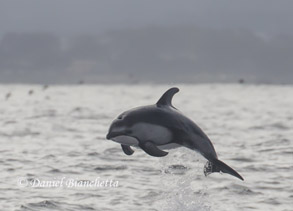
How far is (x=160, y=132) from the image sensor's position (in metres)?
13.6

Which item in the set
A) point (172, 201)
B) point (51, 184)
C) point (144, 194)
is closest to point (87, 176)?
point (51, 184)

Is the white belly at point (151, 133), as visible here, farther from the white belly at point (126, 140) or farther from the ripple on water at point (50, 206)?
the ripple on water at point (50, 206)

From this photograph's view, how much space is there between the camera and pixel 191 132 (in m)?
14.0

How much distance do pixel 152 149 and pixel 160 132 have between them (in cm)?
65

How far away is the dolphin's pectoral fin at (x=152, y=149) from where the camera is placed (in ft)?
42.6

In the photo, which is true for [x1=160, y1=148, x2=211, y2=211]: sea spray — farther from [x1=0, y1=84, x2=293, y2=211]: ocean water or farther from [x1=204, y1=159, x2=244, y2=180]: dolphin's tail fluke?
[x1=204, y1=159, x2=244, y2=180]: dolphin's tail fluke

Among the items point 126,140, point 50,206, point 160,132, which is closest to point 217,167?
point 160,132

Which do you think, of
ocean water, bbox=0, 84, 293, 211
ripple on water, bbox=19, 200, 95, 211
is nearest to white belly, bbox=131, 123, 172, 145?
ocean water, bbox=0, 84, 293, 211

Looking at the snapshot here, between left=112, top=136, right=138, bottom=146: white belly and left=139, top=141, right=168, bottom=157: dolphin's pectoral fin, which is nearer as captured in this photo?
left=139, top=141, right=168, bottom=157: dolphin's pectoral fin

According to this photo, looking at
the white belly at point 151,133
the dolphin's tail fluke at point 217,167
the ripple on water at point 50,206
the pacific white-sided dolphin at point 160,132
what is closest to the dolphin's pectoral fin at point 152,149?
the pacific white-sided dolphin at point 160,132

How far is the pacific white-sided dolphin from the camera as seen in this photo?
44.0 feet

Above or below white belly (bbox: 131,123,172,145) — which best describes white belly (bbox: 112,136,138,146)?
below

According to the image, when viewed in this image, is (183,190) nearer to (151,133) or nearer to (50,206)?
(50,206)

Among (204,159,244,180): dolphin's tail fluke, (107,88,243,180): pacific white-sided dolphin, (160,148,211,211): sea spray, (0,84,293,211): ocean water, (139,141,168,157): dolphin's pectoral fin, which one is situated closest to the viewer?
(139,141,168,157): dolphin's pectoral fin
